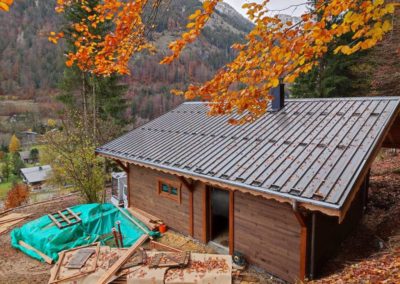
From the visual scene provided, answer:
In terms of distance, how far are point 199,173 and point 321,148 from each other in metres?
3.12

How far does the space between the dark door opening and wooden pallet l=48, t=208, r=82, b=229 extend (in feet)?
15.1

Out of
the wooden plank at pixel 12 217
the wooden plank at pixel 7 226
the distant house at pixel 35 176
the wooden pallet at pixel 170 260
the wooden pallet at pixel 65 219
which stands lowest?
the distant house at pixel 35 176

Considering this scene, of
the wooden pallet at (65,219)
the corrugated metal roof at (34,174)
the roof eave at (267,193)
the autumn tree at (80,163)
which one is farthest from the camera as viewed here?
the corrugated metal roof at (34,174)

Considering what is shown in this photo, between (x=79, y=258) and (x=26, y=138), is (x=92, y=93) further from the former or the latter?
(x=26, y=138)

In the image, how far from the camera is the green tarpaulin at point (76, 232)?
29.4 feet

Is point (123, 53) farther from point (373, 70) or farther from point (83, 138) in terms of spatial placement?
point (373, 70)

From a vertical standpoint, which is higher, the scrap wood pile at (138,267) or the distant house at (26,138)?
the scrap wood pile at (138,267)

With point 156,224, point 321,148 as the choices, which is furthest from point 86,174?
point 321,148

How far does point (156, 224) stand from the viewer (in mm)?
10133

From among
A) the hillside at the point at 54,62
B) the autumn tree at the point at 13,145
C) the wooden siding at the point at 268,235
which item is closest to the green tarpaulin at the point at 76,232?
the wooden siding at the point at 268,235

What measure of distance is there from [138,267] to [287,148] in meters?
4.73

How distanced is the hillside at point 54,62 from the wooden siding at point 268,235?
26.7 metres

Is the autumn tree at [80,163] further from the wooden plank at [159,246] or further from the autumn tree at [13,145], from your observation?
the autumn tree at [13,145]

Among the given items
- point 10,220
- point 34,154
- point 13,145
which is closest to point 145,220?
point 10,220
